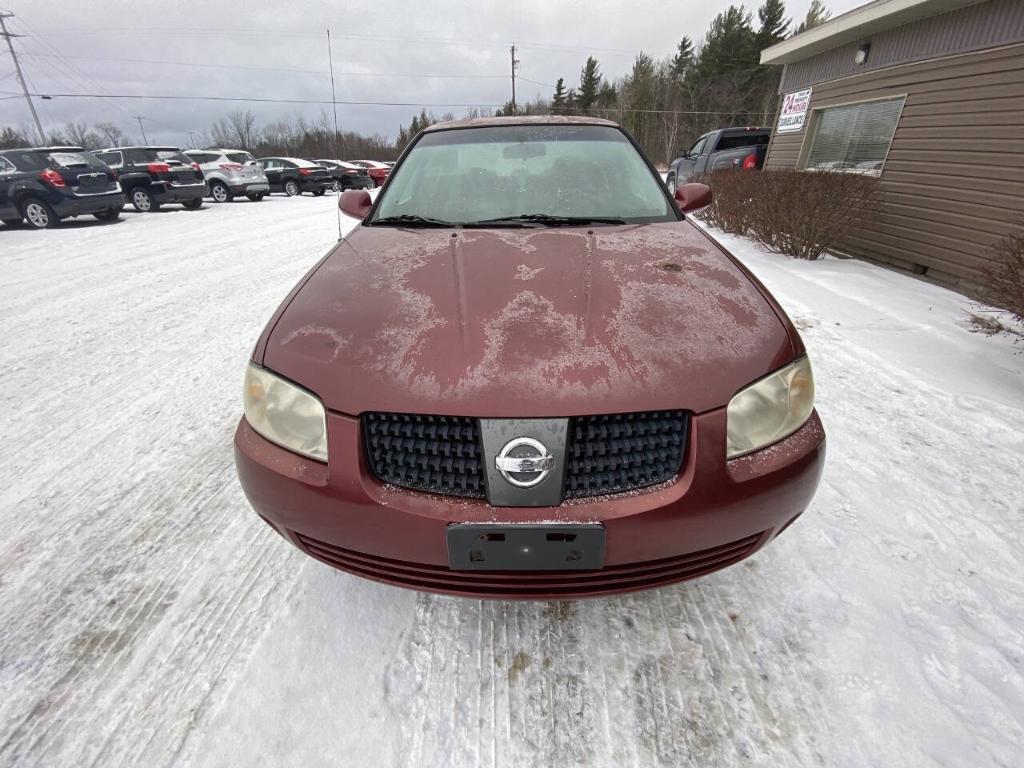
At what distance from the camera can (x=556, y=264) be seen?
1.66 m

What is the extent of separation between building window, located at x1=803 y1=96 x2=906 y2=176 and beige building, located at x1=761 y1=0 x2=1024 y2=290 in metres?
0.02

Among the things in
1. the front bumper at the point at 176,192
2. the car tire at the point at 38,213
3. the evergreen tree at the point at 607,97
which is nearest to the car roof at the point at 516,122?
the car tire at the point at 38,213

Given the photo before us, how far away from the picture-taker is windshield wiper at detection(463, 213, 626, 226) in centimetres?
209

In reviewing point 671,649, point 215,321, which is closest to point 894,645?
point 671,649

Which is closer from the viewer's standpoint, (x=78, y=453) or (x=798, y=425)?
(x=798, y=425)

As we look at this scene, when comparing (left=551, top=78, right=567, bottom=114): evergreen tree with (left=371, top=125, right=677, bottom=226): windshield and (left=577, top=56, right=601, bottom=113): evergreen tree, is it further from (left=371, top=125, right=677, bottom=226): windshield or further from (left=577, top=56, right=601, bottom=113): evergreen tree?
(left=371, top=125, right=677, bottom=226): windshield

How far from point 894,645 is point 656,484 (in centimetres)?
98

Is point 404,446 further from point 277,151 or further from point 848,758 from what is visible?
point 277,151

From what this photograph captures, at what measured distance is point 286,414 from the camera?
1.31m

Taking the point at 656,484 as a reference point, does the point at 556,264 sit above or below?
above

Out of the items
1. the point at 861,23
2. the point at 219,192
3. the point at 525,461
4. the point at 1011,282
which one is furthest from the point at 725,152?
the point at 219,192

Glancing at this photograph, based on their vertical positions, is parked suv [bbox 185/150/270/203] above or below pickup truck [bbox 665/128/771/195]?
below

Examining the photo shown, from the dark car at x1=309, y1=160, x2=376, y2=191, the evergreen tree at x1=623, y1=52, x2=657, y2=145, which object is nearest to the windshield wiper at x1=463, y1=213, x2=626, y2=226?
the dark car at x1=309, y1=160, x2=376, y2=191

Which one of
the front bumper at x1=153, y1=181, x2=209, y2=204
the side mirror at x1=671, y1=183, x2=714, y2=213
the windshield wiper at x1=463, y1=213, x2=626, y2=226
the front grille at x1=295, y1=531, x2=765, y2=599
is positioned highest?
the side mirror at x1=671, y1=183, x2=714, y2=213
